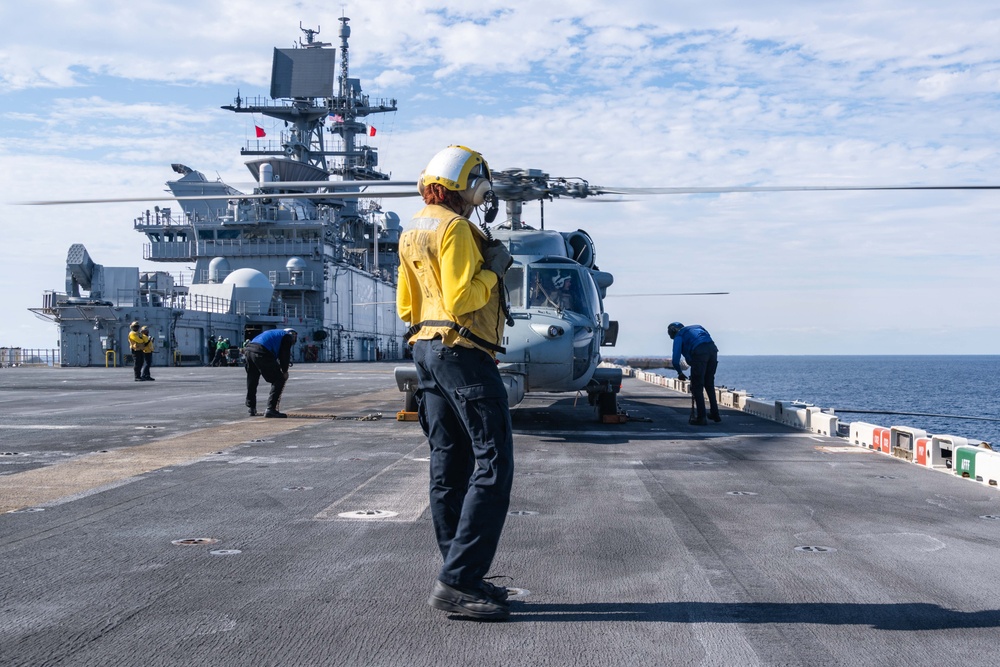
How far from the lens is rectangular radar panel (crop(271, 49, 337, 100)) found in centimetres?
7269

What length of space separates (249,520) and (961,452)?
6463 millimetres

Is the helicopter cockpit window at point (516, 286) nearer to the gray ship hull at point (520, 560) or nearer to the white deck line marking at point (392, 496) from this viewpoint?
the gray ship hull at point (520, 560)

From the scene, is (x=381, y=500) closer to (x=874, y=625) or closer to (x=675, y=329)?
(x=874, y=625)

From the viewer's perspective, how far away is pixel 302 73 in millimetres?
73125

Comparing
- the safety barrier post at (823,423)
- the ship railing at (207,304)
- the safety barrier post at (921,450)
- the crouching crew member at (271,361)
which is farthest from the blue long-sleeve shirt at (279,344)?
the ship railing at (207,304)

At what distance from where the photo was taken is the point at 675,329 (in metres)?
14.4

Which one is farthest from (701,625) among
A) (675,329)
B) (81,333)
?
(81,333)

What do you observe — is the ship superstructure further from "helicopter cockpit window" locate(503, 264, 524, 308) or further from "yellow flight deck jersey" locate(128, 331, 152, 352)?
"helicopter cockpit window" locate(503, 264, 524, 308)

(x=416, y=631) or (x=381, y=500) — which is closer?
(x=416, y=631)

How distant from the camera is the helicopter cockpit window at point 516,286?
12742 millimetres

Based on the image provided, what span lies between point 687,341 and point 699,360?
51 cm

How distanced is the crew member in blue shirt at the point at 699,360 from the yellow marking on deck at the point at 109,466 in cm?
617

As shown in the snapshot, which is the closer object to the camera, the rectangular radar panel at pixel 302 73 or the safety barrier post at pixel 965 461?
the safety barrier post at pixel 965 461

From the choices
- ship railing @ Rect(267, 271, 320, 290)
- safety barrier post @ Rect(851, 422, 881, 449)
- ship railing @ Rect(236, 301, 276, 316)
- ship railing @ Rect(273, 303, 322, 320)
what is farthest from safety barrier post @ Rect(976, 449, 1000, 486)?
ship railing @ Rect(273, 303, 322, 320)
